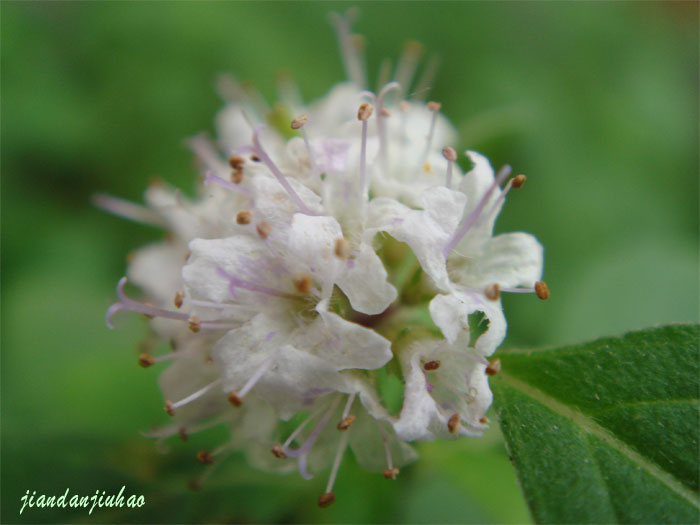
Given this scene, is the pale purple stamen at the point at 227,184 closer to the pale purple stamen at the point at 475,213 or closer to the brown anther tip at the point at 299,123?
the brown anther tip at the point at 299,123

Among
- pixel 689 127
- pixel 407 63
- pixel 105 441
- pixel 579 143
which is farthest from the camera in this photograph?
pixel 689 127

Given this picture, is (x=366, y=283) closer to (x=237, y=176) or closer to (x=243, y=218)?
(x=243, y=218)

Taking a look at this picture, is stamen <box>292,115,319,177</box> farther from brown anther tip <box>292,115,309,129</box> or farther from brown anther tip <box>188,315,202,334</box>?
brown anther tip <box>188,315,202,334</box>

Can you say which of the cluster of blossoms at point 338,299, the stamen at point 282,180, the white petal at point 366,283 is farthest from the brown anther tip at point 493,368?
the stamen at point 282,180

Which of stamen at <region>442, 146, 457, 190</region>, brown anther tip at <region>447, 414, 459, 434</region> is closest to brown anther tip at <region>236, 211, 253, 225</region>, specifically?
stamen at <region>442, 146, 457, 190</region>

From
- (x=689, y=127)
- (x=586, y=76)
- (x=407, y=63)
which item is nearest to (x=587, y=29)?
(x=586, y=76)

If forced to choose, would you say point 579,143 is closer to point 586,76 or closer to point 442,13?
point 586,76

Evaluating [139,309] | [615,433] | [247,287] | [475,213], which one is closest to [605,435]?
[615,433]

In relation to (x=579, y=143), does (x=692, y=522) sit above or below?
below
